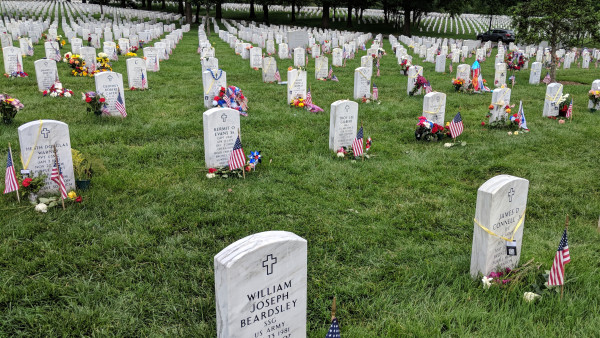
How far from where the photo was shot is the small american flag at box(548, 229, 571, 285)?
13.6 feet

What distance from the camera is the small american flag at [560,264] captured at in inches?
164

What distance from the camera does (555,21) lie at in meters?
16.5

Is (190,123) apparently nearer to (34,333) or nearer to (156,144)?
(156,144)

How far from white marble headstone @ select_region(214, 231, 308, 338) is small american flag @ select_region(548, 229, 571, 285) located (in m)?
2.39

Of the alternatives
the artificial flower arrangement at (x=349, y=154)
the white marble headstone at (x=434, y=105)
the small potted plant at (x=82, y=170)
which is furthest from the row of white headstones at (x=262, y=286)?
the white marble headstone at (x=434, y=105)

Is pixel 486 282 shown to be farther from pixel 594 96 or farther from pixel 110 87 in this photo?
pixel 594 96

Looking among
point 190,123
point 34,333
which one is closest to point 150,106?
point 190,123

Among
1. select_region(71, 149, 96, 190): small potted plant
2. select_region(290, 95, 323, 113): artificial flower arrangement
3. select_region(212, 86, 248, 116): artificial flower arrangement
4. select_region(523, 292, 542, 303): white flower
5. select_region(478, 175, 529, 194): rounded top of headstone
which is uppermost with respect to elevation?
select_region(478, 175, 529, 194): rounded top of headstone

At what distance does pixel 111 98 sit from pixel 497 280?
8641 mm

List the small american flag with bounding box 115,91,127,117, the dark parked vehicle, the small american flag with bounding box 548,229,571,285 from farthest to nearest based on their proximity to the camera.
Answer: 1. the dark parked vehicle
2. the small american flag with bounding box 115,91,127,117
3. the small american flag with bounding box 548,229,571,285

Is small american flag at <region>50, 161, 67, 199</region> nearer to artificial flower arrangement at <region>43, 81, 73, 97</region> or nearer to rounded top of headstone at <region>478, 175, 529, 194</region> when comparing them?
rounded top of headstone at <region>478, 175, 529, 194</region>

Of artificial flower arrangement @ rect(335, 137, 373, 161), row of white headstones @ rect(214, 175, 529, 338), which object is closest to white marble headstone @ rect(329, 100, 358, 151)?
artificial flower arrangement @ rect(335, 137, 373, 161)

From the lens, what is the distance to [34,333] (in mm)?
3695

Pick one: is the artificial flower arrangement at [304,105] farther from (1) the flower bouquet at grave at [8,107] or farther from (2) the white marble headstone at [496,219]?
(2) the white marble headstone at [496,219]
